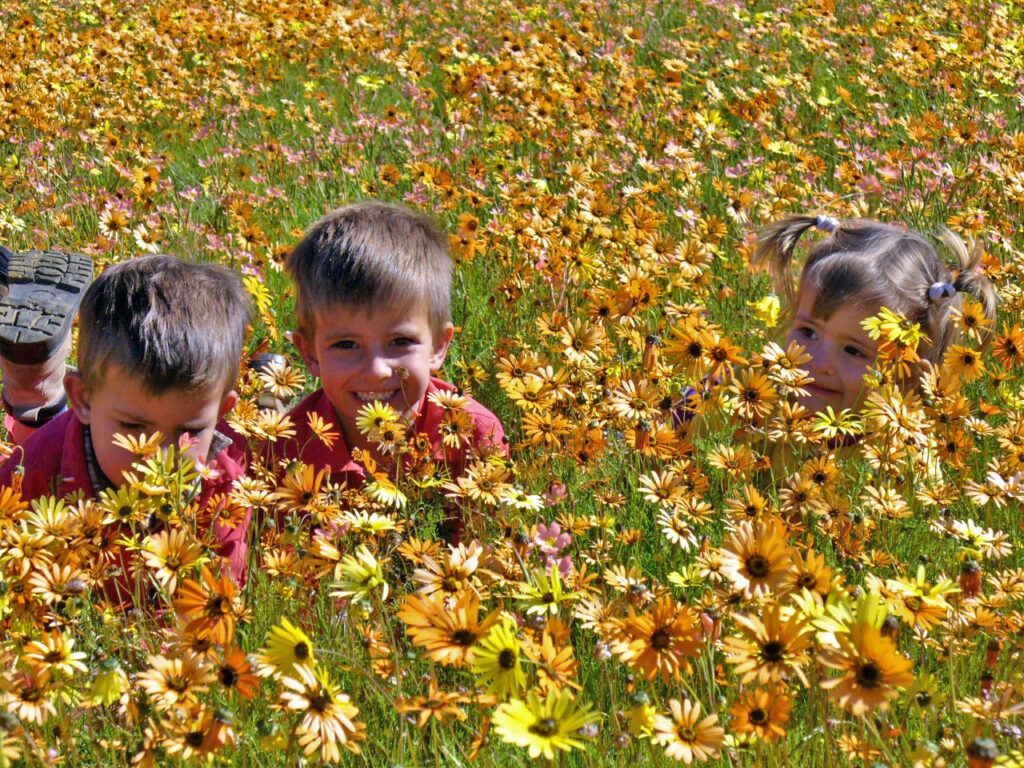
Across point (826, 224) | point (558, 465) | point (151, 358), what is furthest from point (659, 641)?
point (826, 224)

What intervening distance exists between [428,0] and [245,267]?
5619 mm

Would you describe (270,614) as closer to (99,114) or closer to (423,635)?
(423,635)

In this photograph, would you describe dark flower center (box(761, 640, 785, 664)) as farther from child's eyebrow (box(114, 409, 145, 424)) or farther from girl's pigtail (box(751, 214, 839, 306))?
girl's pigtail (box(751, 214, 839, 306))

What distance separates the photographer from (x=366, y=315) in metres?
3.00

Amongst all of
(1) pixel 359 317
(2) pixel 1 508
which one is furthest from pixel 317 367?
(2) pixel 1 508

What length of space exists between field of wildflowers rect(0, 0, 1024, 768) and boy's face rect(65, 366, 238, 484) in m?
0.28

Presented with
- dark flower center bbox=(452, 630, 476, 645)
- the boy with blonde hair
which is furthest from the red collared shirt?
dark flower center bbox=(452, 630, 476, 645)

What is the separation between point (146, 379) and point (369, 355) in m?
0.62

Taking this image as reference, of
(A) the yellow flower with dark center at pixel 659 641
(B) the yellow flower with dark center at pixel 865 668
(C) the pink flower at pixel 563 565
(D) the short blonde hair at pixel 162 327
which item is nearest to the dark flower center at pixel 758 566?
(A) the yellow flower with dark center at pixel 659 641

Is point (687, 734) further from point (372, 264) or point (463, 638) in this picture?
point (372, 264)

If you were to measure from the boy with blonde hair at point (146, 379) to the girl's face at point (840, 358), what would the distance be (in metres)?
1.66

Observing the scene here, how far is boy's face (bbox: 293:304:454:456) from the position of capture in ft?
9.70

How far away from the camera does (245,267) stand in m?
4.22

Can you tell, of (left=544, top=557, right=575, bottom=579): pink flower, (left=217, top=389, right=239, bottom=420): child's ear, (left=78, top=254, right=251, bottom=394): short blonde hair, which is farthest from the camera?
(left=217, top=389, right=239, bottom=420): child's ear
